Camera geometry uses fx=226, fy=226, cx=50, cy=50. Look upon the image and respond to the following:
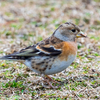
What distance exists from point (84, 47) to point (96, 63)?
2.98 feet

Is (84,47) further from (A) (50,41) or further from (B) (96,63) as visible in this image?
(A) (50,41)

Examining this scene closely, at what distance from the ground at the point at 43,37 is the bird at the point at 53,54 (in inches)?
15.3

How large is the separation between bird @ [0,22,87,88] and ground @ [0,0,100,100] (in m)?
0.39

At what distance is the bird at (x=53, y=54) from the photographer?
3904 mm

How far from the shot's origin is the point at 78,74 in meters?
4.55

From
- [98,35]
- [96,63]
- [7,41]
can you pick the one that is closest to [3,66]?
[7,41]

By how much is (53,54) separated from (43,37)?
260cm

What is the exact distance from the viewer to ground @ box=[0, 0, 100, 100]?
153 inches

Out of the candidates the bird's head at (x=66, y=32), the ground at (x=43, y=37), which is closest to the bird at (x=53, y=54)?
the bird's head at (x=66, y=32)

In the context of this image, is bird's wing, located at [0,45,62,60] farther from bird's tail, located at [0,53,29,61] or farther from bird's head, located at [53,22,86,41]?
bird's head, located at [53,22,86,41]

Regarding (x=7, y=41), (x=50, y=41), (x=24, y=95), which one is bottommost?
(x=24, y=95)

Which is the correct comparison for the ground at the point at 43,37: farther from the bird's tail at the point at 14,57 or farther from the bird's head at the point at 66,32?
the bird's head at the point at 66,32

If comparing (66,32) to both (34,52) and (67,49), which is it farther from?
(34,52)

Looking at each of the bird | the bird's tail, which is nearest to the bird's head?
the bird
